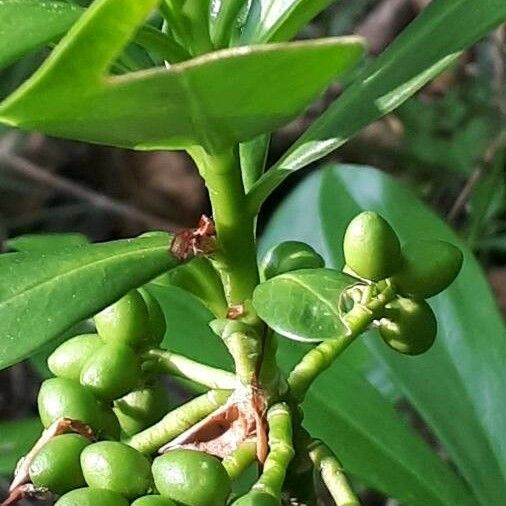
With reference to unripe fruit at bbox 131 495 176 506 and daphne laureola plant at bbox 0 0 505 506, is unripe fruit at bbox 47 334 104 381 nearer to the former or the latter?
daphne laureola plant at bbox 0 0 505 506

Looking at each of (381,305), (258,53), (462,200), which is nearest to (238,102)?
(258,53)

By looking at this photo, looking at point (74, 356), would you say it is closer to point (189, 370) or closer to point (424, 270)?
point (189, 370)

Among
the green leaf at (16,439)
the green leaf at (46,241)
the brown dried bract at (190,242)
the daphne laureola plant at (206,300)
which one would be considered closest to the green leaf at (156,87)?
the daphne laureola plant at (206,300)

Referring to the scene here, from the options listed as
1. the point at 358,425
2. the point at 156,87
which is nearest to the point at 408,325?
the point at 156,87

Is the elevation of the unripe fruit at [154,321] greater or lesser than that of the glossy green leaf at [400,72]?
lesser

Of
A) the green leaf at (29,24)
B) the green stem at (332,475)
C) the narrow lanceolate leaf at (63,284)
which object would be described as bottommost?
the green stem at (332,475)

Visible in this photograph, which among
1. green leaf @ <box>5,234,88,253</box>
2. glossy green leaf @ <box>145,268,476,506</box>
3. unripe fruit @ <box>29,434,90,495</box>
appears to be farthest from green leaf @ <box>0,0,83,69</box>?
glossy green leaf @ <box>145,268,476,506</box>

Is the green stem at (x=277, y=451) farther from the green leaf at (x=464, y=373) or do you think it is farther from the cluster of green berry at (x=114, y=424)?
the green leaf at (x=464, y=373)
